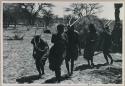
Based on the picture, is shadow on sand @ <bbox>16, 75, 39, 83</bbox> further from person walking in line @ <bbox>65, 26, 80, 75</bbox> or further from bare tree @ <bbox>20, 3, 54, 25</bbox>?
bare tree @ <bbox>20, 3, 54, 25</bbox>

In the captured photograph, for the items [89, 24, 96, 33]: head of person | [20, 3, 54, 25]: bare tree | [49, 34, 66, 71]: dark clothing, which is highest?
[20, 3, 54, 25]: bare tree

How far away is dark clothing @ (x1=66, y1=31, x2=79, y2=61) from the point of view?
3.59m

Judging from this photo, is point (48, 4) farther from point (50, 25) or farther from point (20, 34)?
point (20, 34)

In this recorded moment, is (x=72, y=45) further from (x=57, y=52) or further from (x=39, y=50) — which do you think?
(x=39, y=50)

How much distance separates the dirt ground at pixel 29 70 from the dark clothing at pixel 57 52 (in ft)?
0.18

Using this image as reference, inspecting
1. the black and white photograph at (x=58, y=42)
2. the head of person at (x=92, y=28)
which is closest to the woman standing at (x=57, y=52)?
the black and white photograph at (x=58, y=42)

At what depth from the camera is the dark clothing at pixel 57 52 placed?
11.6 feet

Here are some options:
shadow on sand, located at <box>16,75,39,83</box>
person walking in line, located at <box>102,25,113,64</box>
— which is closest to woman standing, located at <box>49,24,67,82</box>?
shadow on sand, located at <box>16,75,39,83</box>

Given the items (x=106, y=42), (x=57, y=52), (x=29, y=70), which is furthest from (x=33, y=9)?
(x=106, y=42)

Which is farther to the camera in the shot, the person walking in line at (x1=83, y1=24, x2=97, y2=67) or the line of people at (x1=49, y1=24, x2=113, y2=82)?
the person walking in line at (x1=83, y1=24, x2=97, y2=67)

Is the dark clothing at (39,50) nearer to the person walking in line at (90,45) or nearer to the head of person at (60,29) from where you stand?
the head of person at (60,29)

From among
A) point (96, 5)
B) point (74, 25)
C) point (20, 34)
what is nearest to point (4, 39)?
point (20, 34)

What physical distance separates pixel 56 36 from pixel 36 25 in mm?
257

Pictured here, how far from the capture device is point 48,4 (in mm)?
3574
